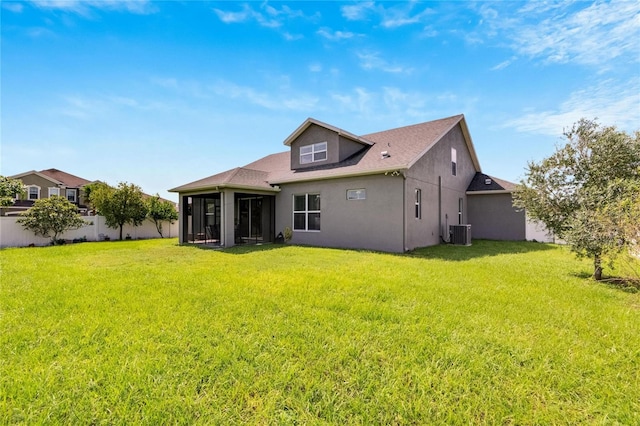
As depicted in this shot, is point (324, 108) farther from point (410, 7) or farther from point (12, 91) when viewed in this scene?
point (12, 91)

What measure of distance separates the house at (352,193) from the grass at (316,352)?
560cm

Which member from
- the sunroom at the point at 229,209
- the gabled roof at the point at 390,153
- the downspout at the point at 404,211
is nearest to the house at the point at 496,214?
the gabled roof at the point at 390,153

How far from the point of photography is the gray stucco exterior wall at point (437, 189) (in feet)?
39.1

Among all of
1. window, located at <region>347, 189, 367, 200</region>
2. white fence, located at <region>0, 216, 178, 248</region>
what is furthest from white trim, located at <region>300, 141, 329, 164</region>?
white fence, located at <region>0, 216, 178, 248</region>

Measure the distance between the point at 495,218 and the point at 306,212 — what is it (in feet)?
36.3

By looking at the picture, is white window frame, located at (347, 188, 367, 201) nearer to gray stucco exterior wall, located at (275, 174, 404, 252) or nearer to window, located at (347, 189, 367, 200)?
window, located at (347, 189, 367, 200)

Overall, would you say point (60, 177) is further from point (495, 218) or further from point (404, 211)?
point (495, 218)

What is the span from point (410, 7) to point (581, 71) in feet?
18.2

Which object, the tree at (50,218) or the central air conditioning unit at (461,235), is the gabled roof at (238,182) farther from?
the central air conditioning unit at (461,235)

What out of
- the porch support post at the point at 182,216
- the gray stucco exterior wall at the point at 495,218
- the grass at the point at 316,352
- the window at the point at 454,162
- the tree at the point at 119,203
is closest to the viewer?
the grass at the point at 316,352

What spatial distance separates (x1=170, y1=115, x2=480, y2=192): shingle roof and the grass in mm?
6272

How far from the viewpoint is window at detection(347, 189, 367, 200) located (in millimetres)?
11945

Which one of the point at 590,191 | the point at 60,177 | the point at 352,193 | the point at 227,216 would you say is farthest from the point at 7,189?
the point at 590,191

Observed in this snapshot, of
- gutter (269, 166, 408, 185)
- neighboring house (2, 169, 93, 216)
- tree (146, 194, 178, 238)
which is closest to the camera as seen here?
gutter (269, 166, 408, 185)
